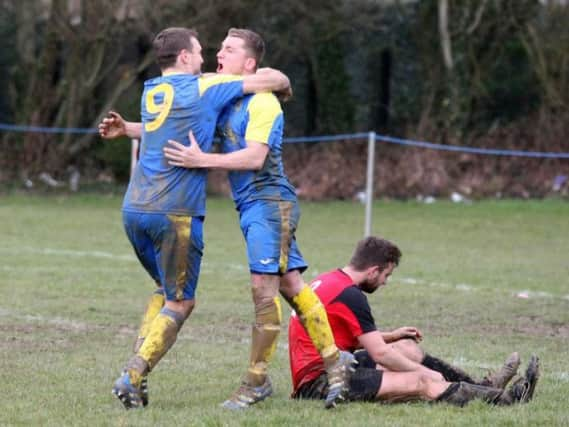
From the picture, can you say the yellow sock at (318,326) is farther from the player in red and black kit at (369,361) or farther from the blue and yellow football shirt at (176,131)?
the blue and yellow football shirt at (176,131)

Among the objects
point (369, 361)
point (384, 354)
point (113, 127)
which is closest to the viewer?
point (384, 354)

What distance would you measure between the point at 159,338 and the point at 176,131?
43.8 inches

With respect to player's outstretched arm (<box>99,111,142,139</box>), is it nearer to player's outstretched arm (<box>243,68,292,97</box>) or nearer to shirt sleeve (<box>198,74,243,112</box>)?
shirt sleeve (<box>198,74,243,112</box>)

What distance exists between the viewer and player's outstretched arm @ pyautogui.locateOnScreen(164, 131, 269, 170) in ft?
21.5

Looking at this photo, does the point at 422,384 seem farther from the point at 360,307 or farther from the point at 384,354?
the point at 360,307

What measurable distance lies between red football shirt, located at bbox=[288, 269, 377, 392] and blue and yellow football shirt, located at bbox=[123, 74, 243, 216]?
86 cm

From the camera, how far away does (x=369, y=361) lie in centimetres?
701

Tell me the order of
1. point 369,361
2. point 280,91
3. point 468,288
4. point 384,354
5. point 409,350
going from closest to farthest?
point 384,354 → point 280,91 → point 369,361 → point 409,350 → point 468,288

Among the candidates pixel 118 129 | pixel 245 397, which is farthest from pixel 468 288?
pixel 245 397

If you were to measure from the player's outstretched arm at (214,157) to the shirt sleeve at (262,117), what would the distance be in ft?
0.15

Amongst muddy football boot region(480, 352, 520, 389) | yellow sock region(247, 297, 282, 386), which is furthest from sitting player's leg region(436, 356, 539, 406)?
yellow sock region(247, 297, 282, 386)

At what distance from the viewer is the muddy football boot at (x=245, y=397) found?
6.64 meters

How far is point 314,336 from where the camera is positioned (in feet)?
21.7

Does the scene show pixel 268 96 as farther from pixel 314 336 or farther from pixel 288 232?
pixel 314 336
